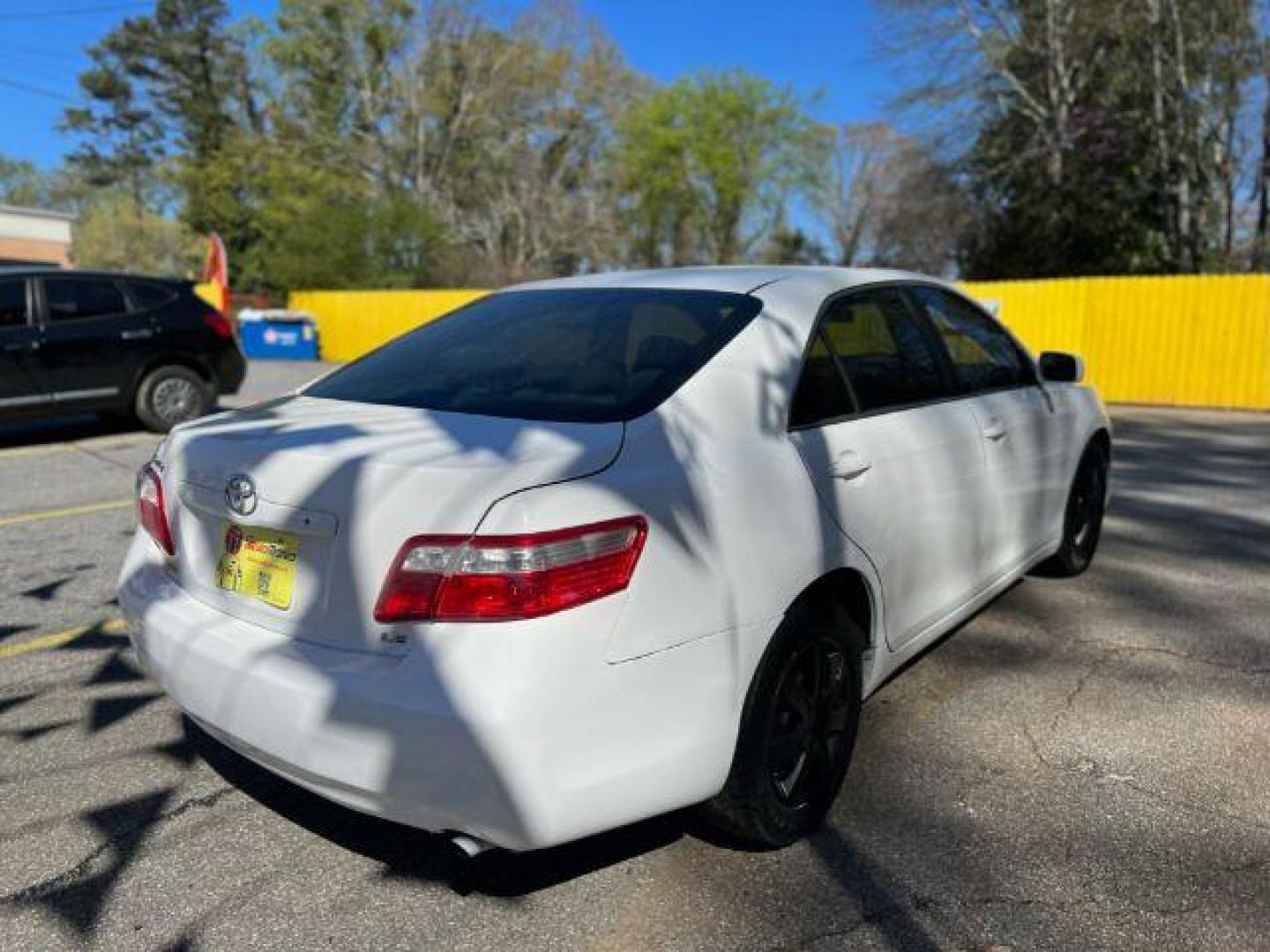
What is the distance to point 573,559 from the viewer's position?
201 centimetres

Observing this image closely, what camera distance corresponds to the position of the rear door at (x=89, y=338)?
8.68 metres

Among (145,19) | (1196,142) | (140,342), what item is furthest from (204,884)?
(145,19)

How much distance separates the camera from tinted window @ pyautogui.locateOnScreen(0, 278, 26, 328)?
8.43 metres

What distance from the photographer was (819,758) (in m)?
2.68

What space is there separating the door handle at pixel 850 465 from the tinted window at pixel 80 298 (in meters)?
8.40

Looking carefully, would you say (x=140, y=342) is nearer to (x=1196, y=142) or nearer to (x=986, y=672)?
(x=986, y=672)

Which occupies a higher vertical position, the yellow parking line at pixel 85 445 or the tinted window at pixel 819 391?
the tinted window at pixel 819 391

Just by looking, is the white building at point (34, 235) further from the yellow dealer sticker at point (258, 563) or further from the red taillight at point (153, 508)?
the yellow dealer sticker at point (258, 563)

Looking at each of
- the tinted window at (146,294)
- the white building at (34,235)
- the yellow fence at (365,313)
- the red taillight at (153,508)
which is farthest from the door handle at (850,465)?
the white building at (34,235)

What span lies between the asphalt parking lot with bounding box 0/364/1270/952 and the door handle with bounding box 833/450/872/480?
0.97 m

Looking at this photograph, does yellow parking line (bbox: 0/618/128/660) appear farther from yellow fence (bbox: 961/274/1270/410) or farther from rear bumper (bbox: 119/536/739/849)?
yellow fence (bbox: 961/274/1270/410)

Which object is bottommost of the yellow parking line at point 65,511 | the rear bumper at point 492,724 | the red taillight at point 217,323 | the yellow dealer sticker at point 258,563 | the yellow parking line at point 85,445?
the yellow parking line at point 65,511

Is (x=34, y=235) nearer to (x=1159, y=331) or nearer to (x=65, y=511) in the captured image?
(x=65, y=511)

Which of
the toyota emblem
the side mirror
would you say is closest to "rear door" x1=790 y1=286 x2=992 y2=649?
the side mirror
